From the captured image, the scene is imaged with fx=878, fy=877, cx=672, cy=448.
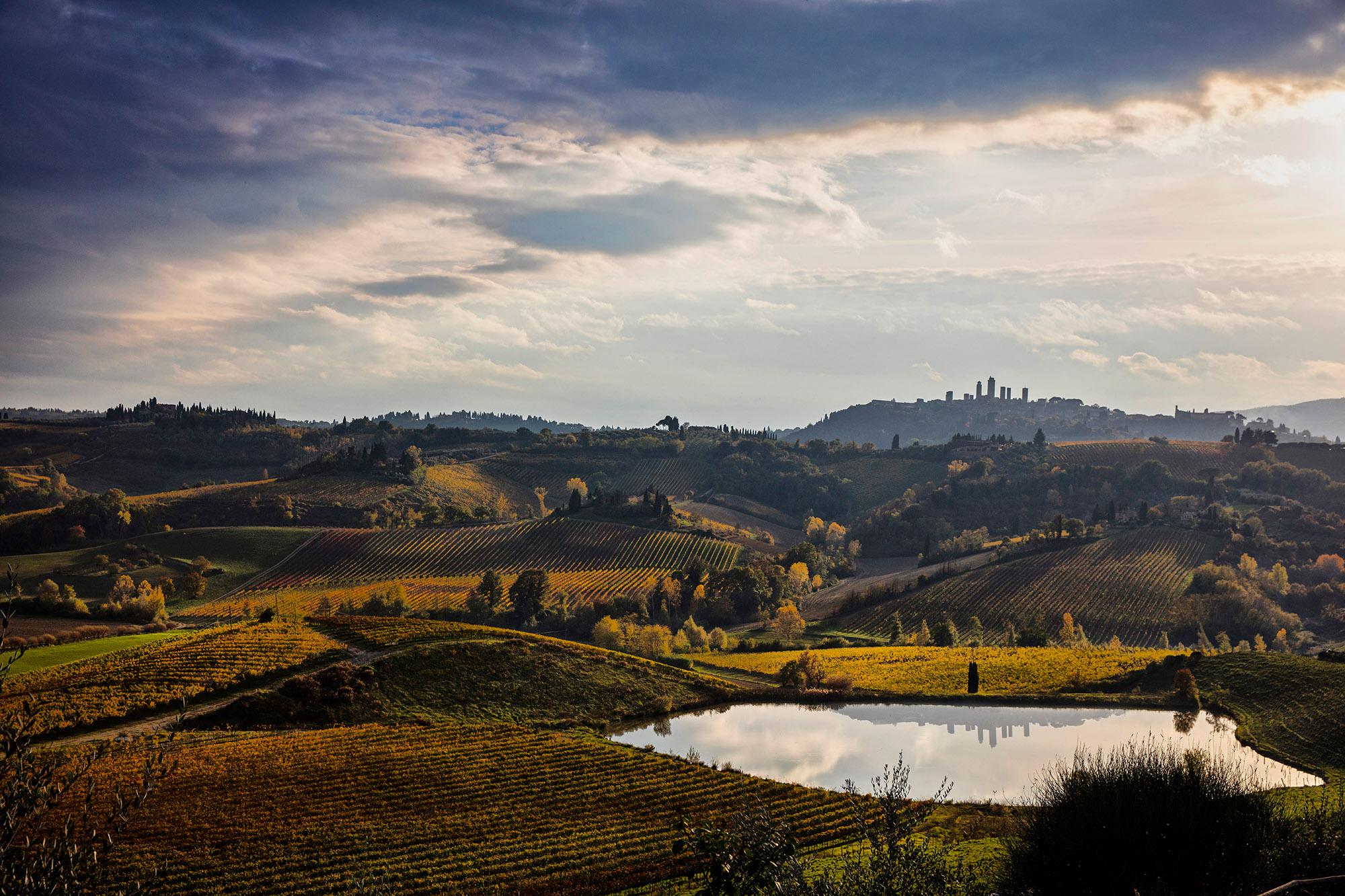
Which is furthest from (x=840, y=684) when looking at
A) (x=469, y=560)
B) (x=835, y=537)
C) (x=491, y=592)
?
(x=835, y=537)

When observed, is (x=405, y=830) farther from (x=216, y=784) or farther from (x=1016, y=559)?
(x=1016, y=559)

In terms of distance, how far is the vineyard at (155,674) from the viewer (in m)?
44.0

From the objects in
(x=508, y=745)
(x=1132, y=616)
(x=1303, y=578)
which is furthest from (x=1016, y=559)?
(x=508, y=745)

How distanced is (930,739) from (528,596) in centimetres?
6366

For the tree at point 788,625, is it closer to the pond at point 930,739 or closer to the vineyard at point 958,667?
the vineyard at point 958,667

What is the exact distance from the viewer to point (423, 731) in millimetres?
46281

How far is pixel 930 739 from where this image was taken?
51.3 meters

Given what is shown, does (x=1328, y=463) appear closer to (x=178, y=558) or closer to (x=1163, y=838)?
(x=1163, y=838)

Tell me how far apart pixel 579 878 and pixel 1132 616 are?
103 meters

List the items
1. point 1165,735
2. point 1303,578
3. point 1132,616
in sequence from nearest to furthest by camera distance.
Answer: point 1165,735
point 1132,616
point 1303,578

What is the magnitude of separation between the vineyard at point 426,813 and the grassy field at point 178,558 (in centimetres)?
8212

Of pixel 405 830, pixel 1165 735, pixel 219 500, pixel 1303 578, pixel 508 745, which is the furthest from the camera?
pixel 219 500

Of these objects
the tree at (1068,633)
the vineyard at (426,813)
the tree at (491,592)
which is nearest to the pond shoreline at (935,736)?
the vineyard at (426,813)

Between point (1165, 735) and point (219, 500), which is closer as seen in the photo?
point (1165, 735)
